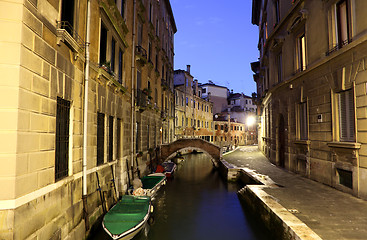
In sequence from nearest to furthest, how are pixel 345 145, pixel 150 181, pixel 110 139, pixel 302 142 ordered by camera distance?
pixel 345 145 → pixel 110 139 → pixel 302 142 → pixel 150 181

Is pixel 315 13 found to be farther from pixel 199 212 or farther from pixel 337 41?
pixel 199 212

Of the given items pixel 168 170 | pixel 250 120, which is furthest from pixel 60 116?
pixel 250 120

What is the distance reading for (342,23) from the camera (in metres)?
9.05

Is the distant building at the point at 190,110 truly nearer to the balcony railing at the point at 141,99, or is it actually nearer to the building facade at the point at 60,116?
the balcony railing at the point at 141,99

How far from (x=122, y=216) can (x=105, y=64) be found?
18.6ft

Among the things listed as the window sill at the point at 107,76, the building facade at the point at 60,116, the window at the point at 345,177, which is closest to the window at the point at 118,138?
the building facade at the point at 60,116

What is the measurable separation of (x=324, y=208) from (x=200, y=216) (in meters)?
5.47

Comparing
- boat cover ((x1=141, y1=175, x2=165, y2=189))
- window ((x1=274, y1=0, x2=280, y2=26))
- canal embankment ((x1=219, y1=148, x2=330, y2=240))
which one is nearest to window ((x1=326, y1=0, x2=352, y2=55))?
canal embankment ((x1=219, y1=148, x2=330, y2=240))

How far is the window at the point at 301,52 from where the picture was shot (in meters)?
12.5

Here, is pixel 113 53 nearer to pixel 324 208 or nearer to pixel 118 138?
pixel 118 138

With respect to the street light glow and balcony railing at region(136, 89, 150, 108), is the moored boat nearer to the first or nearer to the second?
balcony railing at region(136, 89, 150, 108)

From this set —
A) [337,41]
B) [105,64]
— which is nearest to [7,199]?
[105,64]

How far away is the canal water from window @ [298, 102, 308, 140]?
16.8 feet

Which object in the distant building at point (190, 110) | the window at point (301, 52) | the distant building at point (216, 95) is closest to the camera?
the window at point (301, 52)
